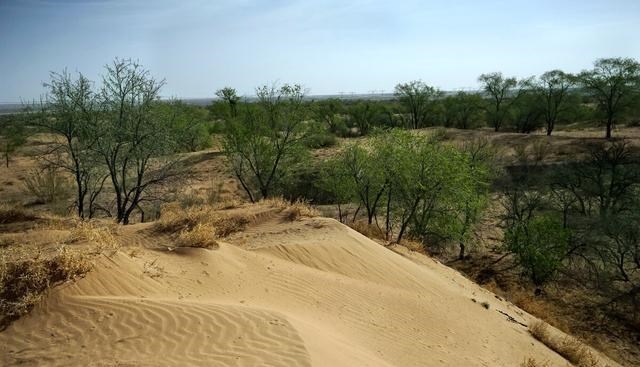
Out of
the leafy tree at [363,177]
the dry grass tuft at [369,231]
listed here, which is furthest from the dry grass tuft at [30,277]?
the leafy tree at [363,177]

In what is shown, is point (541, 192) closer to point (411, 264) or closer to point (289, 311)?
point (411, 264)

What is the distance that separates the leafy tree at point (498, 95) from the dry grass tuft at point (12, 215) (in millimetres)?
50022

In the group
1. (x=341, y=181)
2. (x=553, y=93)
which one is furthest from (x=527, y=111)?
(x=341, y=181)

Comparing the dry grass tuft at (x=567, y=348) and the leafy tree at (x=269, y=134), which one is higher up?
the leafy tree at (x=269, y=134)

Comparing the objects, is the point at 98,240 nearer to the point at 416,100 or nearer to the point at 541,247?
the point at 541,247

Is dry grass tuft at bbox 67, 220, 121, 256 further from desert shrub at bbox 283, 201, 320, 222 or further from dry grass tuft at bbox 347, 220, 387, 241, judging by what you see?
dry grass tuft at bbox 347, 220, 387, 241

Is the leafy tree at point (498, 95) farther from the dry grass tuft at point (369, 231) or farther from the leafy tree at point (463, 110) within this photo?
the dry grass tuft at point (369, 231)

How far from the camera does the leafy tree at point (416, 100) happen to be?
5803 centimetres

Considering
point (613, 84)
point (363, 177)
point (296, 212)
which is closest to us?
point (296, 212)

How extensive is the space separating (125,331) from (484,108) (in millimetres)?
57271

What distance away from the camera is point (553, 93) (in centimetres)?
4844

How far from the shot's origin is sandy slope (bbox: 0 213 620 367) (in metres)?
5.39

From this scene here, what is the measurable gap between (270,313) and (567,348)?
300 inches

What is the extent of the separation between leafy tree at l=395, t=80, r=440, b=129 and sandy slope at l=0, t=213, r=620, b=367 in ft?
159
